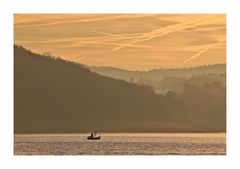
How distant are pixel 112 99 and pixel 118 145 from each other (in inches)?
11.6

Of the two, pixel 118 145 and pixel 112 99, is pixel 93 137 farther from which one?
pixel 112 99

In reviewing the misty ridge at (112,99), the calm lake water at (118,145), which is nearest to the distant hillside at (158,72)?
the misty ridge at (112,99)

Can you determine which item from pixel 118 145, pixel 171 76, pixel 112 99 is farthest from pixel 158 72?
pixel 118 145

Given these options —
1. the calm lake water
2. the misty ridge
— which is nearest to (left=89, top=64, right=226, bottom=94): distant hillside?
the misty ridge

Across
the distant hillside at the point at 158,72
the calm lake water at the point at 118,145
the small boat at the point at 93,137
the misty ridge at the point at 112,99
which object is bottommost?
the calm lake water at the point at 118,145

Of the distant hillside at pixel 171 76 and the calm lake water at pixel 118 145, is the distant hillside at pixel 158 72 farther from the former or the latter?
the calm lake water at pixel 118 145

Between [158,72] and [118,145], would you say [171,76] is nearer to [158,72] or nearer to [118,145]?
[158,72]

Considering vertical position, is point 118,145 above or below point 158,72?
below

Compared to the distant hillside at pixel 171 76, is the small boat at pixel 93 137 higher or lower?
lower

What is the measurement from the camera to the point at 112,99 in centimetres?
809

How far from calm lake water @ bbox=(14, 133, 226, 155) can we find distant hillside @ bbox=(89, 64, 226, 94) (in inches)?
12.3

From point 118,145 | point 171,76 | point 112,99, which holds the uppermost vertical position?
point 171,76

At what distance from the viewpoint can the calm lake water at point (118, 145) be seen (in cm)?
803
